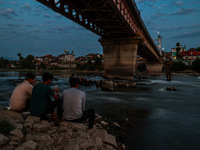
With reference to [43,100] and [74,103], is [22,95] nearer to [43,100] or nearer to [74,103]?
[43,100]

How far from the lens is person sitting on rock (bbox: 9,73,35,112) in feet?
17.2

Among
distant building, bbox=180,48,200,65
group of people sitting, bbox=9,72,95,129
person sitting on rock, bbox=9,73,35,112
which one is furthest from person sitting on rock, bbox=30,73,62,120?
distant building, bbox=180,48,200,65

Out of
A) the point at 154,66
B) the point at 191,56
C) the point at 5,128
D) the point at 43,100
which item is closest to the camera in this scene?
the point at 5,128

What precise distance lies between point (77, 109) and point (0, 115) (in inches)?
109

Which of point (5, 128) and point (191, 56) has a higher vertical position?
point (191, 56)

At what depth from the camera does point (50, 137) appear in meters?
3.97

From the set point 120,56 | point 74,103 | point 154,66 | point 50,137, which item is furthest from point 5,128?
point 154,66

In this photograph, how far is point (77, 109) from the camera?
4.64 metres

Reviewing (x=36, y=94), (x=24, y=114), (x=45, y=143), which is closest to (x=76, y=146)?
(x=45, y=143)

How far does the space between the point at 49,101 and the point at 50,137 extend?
158 cm

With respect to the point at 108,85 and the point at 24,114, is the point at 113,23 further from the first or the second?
the point at 24,114

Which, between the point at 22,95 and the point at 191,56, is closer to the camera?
the point at 22,95

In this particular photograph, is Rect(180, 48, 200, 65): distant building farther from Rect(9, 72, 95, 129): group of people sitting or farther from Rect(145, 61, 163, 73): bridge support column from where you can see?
Rect(9, 72, 95, 129): group of people sitting

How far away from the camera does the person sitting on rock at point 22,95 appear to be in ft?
17.2
